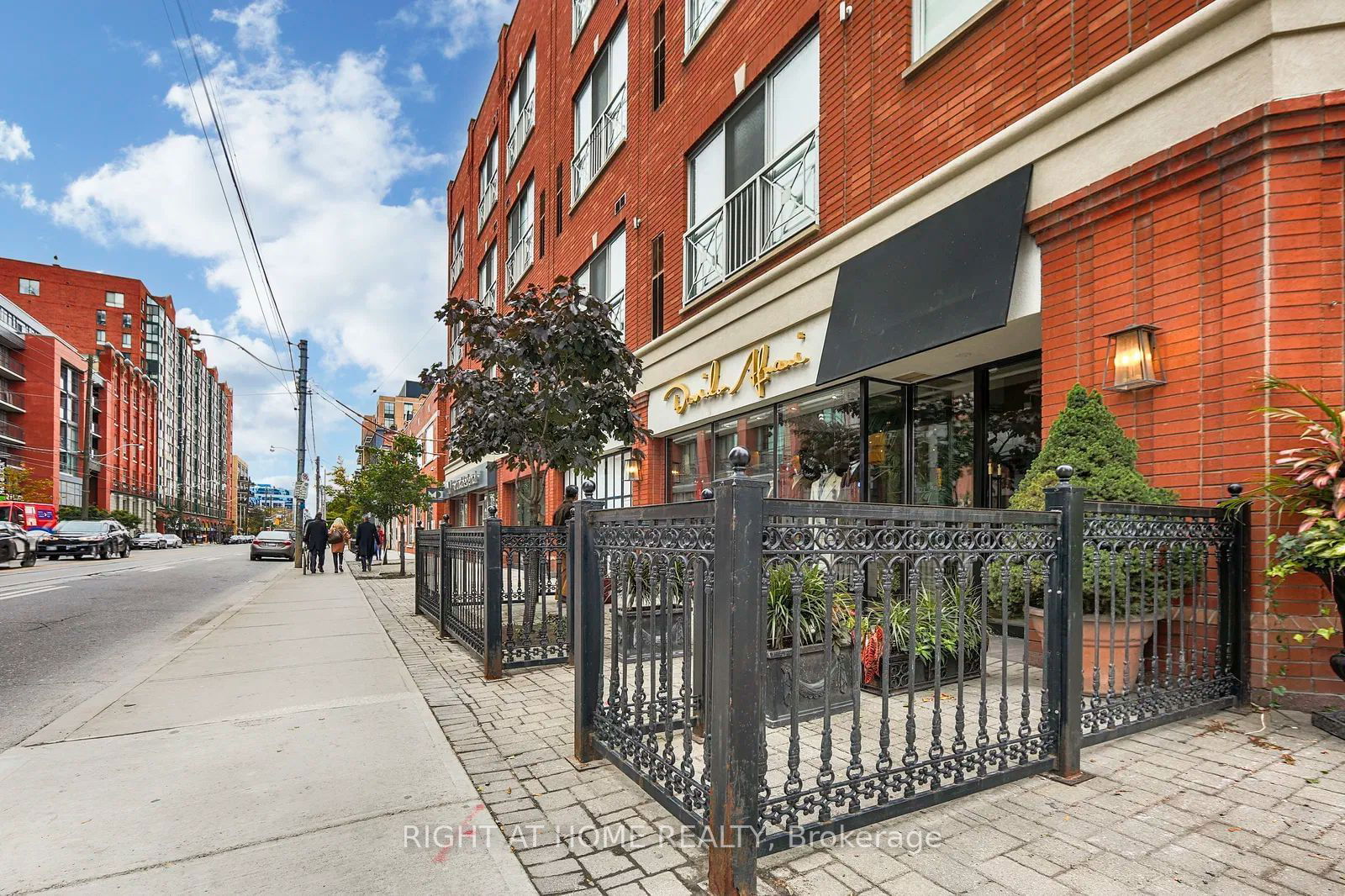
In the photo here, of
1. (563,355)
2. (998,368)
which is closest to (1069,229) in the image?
(998,368)

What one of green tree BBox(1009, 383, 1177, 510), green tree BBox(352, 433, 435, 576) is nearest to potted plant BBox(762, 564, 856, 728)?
green tree BBox(1009, 383, 1177, 510)

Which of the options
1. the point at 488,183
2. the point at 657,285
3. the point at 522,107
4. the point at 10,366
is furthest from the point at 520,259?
the point at 10,366

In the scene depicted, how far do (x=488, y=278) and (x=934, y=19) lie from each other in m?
21.1

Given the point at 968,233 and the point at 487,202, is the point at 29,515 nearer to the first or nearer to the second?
the point at 487,202

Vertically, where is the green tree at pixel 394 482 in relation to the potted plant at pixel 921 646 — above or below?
above

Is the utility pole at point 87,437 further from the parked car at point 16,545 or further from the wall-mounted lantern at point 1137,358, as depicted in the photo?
the wall-mounted lantern at point 1137,358

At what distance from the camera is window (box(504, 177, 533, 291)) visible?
2047cm

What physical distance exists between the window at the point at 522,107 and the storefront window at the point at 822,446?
48.0 feet

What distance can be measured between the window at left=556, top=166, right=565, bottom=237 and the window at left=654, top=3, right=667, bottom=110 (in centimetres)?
519

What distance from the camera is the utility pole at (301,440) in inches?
933

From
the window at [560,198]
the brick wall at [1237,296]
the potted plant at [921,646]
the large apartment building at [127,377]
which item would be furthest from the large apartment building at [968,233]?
the large apartment building at [127,377]

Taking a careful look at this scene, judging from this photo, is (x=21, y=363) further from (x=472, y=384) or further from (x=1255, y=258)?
(x=1255, y=258)

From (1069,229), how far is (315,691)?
23.7 ft

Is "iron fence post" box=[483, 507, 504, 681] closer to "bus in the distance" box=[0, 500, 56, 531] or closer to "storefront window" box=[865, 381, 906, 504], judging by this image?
"storefront window" box=[865, 381, 906, 504]
